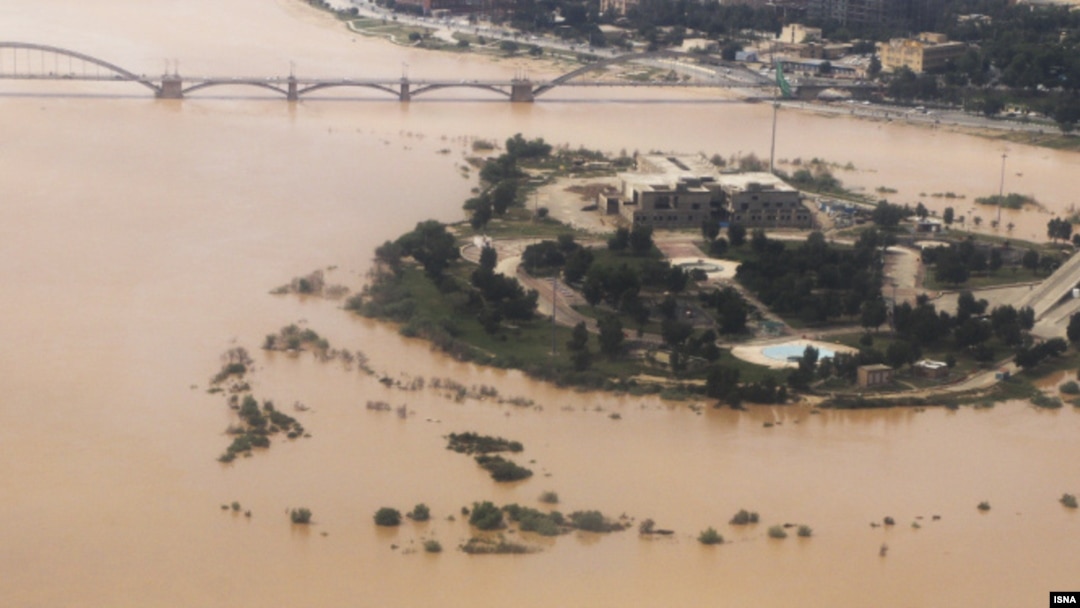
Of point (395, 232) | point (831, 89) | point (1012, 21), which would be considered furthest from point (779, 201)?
point (1012, 21)

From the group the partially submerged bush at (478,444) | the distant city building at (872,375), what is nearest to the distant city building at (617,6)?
the distant city building at (872,375)

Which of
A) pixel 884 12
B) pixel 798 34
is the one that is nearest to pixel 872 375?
pixel 798 34

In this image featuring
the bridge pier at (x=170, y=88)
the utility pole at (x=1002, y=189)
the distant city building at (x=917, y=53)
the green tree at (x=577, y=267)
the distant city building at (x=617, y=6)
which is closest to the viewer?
the green tree at (x=577, y=267)

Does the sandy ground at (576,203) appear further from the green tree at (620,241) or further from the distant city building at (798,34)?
the distant city building at (798,34)

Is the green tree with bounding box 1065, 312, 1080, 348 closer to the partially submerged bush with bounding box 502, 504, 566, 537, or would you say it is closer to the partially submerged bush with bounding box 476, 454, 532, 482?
the partially submerged bush with bounding box 476, 454, 532, 482

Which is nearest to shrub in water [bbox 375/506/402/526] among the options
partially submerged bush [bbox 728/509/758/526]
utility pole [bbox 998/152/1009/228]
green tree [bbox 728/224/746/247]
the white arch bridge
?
partially submerged bush [bbox 728/509/758/526]

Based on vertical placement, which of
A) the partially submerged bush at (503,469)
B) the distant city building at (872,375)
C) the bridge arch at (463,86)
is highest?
the bridge arch at (463,86)

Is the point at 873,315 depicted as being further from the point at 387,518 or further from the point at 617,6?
the point at 617,6
